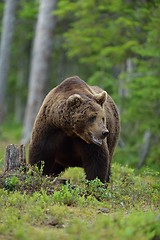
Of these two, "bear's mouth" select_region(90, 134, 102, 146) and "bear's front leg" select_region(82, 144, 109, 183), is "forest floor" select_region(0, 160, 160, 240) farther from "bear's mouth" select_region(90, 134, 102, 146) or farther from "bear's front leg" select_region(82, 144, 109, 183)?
"bear's mouth" select_region(90, 134, 102, 146)

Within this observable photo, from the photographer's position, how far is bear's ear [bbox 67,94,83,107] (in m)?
7.94

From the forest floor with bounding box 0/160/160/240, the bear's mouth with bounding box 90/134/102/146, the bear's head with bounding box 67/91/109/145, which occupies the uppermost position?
the bear's head with bounding box 67/91/109/145

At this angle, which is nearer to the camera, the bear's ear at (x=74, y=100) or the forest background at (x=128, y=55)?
the bear's ear at (x=74, y=100)

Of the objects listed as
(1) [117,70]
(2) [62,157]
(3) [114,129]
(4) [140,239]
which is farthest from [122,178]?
(1) [117,70]

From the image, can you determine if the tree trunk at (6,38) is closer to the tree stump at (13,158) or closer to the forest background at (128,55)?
the forest background at (128,55)

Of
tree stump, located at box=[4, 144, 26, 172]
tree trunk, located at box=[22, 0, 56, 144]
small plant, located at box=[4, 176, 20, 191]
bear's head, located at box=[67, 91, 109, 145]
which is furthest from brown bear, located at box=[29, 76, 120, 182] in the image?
tree trunk, located at box=[22, 0, 56, 144]

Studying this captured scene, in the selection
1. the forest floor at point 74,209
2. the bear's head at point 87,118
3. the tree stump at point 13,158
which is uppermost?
the bear's head at point 87,118

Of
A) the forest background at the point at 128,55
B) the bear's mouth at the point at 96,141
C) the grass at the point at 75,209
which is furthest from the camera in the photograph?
the forest background at the point at 128,55

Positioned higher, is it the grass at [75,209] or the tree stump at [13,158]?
the tree stump at [13,158]

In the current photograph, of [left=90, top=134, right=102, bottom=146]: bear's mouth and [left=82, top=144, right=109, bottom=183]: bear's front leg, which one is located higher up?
[left=90, top=134, right=102, bottom=146]: bear's mouth

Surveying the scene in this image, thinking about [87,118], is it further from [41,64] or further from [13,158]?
[41,64]

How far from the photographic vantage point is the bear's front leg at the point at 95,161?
815cm

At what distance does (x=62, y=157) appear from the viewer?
8680mm

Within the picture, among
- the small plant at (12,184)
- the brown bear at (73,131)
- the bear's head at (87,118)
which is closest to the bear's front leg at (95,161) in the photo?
the brown bear at (73,131)
